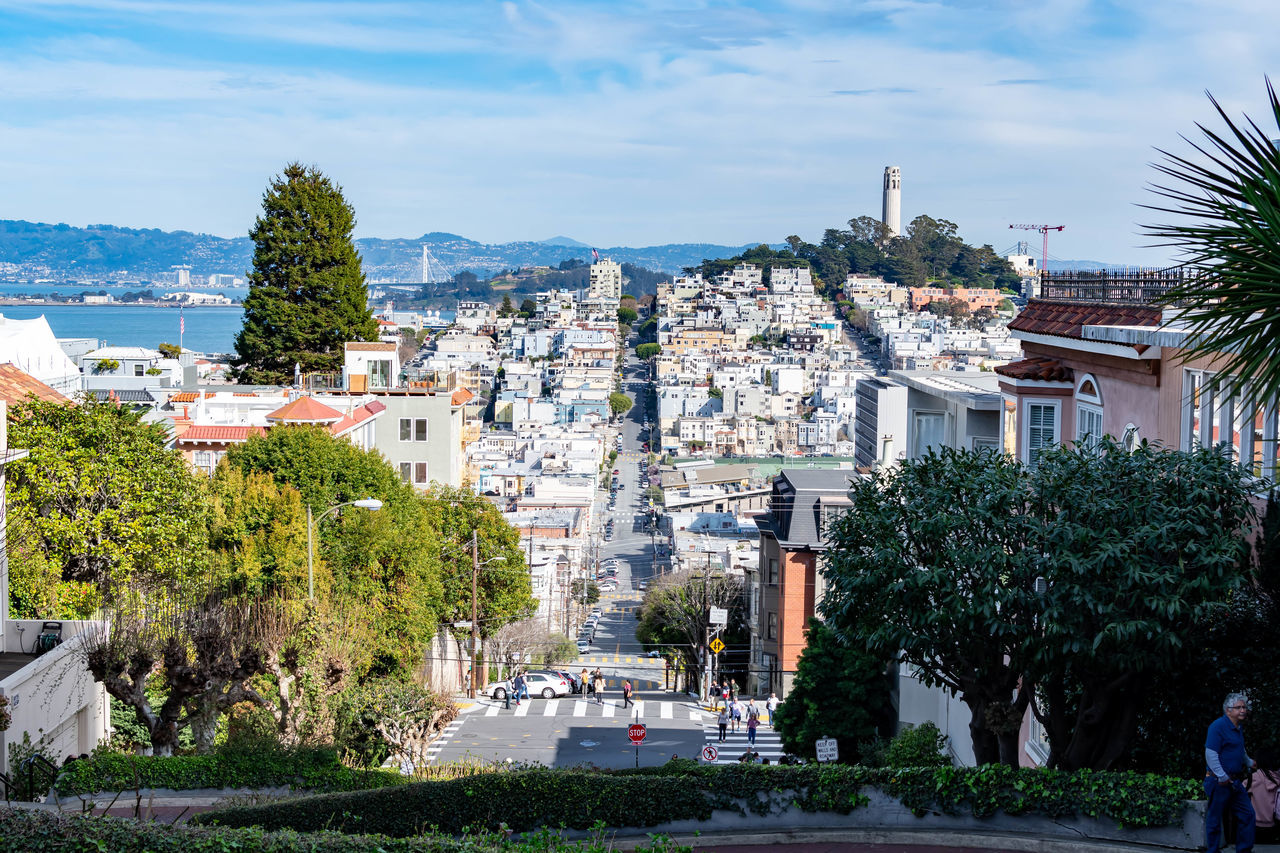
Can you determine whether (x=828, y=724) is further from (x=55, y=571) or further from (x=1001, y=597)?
(x=1001, y=597)

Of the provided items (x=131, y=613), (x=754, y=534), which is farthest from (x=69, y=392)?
(x=754, y=534)

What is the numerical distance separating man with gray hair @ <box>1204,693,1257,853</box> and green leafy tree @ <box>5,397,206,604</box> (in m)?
15.3

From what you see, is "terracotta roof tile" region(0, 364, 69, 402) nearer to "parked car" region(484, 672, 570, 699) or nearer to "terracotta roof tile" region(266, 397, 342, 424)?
"terracotta roof tile" region(266, 397, 342, 424)

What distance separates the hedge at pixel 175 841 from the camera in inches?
284

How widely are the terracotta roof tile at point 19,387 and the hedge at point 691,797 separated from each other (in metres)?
13.4

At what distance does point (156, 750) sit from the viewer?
16.6m

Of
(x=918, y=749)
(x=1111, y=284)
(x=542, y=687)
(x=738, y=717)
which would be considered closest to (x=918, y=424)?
(x=918, y=749)

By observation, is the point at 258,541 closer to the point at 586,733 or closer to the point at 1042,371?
the point at 586,733

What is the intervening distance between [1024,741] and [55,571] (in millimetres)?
14142

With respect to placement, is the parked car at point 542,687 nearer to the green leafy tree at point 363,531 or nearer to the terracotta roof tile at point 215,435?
the green leafy tree at point 363,531

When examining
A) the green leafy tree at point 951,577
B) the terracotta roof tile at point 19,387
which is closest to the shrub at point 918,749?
the green leafy tree at point 951,577

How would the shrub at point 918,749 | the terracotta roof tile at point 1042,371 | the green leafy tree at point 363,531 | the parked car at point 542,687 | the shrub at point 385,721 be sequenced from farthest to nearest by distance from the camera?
the parked car at point 542,687, the green leafy tree at point 363,531, the shrub at point 385,721, the shrub at point 918,749, the terracotta roof tile at point 1042,371

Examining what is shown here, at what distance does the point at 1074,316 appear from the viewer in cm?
1329

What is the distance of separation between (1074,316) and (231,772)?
11187 mm
